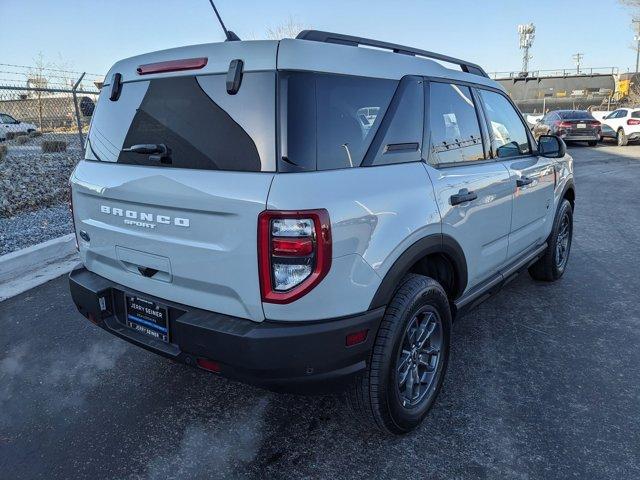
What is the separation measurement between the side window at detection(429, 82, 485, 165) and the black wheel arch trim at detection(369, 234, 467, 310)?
477mm

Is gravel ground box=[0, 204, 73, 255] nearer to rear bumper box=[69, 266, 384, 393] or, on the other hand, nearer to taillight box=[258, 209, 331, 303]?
rear bumper box=[69, 266, 384, 393]

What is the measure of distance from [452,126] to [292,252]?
161 centimetres

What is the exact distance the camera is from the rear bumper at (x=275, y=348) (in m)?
2.06

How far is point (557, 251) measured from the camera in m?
4.86

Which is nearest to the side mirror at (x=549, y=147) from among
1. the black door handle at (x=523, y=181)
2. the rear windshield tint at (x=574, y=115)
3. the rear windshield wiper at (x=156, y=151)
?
the black door handle at (x=523, y=181)

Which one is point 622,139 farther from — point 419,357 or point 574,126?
point 419,357

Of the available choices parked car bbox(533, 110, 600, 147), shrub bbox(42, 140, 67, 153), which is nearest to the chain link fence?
shrub bbox(42, 140, 67, 153)

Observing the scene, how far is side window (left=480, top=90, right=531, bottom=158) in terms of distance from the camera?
141 inches

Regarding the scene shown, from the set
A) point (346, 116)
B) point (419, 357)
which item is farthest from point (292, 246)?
point (419, 357)

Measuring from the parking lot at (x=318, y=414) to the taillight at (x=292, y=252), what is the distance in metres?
0.97

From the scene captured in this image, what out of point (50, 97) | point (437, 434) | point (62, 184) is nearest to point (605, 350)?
point (437, 434)

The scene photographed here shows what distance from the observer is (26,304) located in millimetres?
4398

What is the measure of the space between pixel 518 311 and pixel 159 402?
303cm

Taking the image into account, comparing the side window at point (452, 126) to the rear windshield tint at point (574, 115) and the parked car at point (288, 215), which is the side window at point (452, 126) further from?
the rear windshield tint at point (574, 115)
